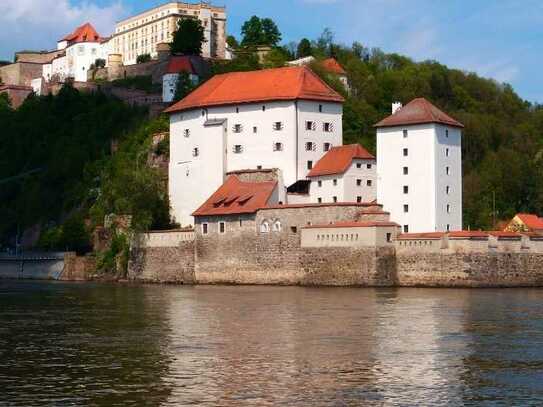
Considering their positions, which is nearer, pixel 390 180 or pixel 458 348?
pixel 458 348

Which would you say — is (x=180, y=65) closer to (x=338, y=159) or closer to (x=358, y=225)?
(x=338, y=159)

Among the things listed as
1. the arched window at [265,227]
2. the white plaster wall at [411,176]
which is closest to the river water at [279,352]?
the white plaster wall at [411,176]

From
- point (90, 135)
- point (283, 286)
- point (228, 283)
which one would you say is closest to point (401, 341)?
point (283, 286)

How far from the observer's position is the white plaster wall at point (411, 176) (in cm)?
5928

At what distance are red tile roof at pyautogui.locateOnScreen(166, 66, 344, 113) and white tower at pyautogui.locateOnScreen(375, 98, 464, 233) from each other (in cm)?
815

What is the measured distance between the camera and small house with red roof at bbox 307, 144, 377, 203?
207 feet

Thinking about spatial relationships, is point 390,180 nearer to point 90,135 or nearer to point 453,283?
point 453,283

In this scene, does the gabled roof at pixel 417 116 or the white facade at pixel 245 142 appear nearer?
the gabled roof at pixel 417 116

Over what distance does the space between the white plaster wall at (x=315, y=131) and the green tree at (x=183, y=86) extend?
20848 millimetres

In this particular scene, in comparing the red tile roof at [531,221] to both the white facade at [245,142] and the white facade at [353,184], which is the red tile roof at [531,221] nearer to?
the white facade at [353,184]

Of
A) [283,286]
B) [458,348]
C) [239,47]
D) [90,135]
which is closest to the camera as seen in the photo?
[458,348]

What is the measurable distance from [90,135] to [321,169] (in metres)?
33.4

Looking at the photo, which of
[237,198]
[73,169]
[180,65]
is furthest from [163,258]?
[180,65]

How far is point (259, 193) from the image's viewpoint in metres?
63.9
